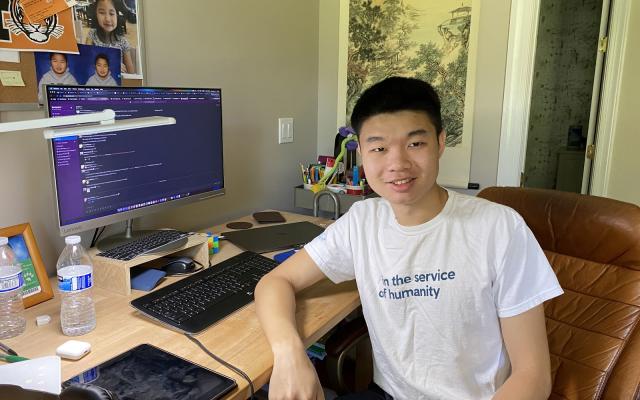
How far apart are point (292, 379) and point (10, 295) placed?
63 cm

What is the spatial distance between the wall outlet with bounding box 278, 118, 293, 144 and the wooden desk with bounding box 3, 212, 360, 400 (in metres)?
1.13

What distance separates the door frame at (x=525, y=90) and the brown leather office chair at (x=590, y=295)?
852 mm

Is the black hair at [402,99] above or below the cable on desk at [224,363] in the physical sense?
above

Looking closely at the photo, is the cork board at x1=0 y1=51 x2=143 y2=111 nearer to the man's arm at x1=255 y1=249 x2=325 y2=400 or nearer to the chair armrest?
the man's arm at x1=255 y1=249 x2=325 y2=400

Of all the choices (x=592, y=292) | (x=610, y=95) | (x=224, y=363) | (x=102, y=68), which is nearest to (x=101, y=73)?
(x=102, y=68)

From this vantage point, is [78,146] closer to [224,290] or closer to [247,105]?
[224,290]

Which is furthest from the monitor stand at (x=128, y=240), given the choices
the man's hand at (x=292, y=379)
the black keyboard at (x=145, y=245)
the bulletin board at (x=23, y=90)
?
the man's hand at (x=292, y=379)

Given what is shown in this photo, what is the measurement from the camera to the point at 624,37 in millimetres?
2211

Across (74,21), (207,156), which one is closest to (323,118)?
(207,156)

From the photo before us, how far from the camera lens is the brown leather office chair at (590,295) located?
1.07 m

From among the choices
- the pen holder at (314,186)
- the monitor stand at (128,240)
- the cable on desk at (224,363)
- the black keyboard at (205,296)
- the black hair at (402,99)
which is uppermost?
the black hair at (402,99)

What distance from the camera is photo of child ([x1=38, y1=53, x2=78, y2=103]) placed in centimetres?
122

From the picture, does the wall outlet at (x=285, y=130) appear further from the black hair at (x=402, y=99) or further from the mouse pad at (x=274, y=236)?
the black hair at (x=402, y=99)

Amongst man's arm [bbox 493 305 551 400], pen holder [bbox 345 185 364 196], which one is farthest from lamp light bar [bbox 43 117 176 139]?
pen holder [bbox 345 185 364 196]
